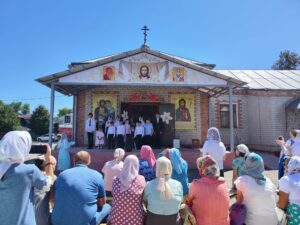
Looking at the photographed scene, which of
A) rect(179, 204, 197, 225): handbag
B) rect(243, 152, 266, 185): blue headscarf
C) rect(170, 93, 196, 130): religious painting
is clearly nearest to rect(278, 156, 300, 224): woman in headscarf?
rect(243, 152, 266, 185): blue headscarf

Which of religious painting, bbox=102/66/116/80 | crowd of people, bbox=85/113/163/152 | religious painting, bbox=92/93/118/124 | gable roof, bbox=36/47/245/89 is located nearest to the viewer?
gable roof, bbox=36/47/245/89

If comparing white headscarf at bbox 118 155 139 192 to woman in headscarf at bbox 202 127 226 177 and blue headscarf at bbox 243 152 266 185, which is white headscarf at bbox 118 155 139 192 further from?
woman in headscarf at bbox 202 127 226 177

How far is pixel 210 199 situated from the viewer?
3.17 m

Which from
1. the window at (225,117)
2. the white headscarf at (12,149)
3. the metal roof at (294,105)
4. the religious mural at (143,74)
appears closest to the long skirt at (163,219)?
the white headscarf at (12,149)

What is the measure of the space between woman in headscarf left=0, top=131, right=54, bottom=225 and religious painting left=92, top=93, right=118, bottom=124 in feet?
35.4

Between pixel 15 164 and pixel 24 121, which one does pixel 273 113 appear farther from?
pixel 24 121

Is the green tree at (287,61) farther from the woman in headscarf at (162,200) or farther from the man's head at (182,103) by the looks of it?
the woman in headscarf at (162,200)

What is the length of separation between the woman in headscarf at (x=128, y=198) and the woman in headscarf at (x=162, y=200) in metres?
0.12

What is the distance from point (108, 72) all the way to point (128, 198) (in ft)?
25.8

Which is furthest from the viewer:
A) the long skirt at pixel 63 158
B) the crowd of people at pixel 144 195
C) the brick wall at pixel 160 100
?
the brick wall at pixel 160 100

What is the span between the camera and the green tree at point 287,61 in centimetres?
3922

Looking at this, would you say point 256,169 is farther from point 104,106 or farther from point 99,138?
point 104,106

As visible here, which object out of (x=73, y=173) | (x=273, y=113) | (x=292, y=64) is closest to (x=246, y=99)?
(x=273, y=113)

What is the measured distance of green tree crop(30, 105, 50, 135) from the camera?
39.6m
